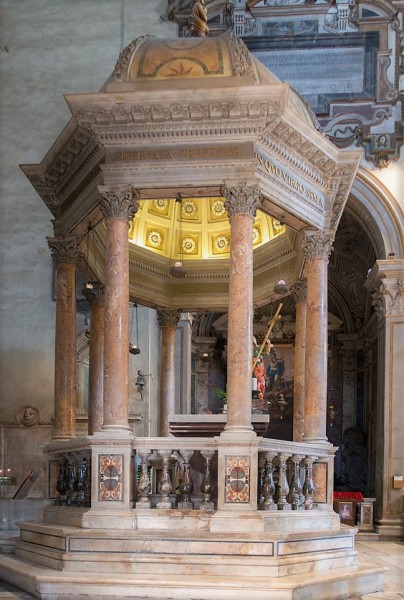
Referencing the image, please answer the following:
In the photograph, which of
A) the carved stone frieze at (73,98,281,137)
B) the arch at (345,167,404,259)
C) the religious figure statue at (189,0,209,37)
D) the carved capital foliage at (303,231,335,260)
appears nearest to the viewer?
the carved stone frieze at (73,98,281,137)

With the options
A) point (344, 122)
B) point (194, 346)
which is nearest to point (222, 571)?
point (344, 122)

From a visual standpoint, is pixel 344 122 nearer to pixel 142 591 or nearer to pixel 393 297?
pixel 393 297

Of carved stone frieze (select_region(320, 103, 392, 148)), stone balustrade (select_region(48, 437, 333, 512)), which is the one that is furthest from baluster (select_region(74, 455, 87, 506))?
carved stone frieze (select_region(320, 103, 392, 148))

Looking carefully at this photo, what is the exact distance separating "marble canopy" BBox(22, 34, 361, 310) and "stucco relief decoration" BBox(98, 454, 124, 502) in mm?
2961

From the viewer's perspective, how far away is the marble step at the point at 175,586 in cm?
855

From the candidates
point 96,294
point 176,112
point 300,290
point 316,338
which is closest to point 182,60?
point 176,112

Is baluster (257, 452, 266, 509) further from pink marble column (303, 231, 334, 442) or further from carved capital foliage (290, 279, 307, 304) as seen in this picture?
carved capital foliage (290, 279, 307, 304)

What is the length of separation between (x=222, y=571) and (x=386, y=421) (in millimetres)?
9007

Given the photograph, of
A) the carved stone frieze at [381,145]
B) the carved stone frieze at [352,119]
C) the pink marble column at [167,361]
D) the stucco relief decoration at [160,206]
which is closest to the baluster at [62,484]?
the pink marble column at [167,361]

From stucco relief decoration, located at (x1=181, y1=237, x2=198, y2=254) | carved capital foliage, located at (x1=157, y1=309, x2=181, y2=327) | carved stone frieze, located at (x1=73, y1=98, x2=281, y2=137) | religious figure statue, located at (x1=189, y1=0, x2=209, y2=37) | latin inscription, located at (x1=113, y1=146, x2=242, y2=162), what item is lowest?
carved capital foliage, located at (x1=157, y1=309, x2=181, y2=327)

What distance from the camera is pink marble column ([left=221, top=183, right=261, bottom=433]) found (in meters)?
9.91

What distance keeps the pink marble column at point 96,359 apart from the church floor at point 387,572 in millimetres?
3617

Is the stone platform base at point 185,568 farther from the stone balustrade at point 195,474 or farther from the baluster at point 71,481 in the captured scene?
the baluster at point 71,481

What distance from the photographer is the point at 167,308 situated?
608 inches
